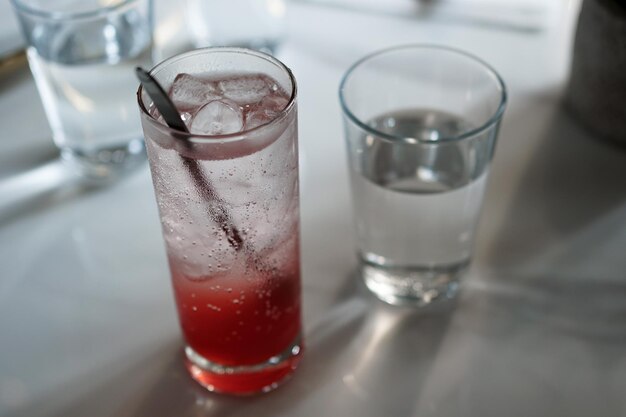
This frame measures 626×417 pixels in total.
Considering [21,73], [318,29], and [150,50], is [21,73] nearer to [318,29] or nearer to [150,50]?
[150,50]

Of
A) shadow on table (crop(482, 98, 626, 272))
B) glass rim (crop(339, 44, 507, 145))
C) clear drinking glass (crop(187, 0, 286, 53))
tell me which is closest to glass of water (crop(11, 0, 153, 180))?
clear drinking glass (crop(187, 0, 286, 53))

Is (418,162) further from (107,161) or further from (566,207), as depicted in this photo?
(107,161)

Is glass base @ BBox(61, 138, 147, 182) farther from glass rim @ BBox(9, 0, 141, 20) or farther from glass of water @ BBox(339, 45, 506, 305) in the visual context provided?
glass of water @ BBox(339, 45, 506, 305)

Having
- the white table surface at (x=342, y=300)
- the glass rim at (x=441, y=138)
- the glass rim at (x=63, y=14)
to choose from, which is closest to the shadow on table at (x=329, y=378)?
the white table surface at (x=342, y=300)

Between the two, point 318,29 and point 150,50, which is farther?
point 318,29

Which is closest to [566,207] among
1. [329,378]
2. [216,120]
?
[329,378]

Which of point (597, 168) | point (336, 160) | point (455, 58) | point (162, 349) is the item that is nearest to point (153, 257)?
point (162, 349)
